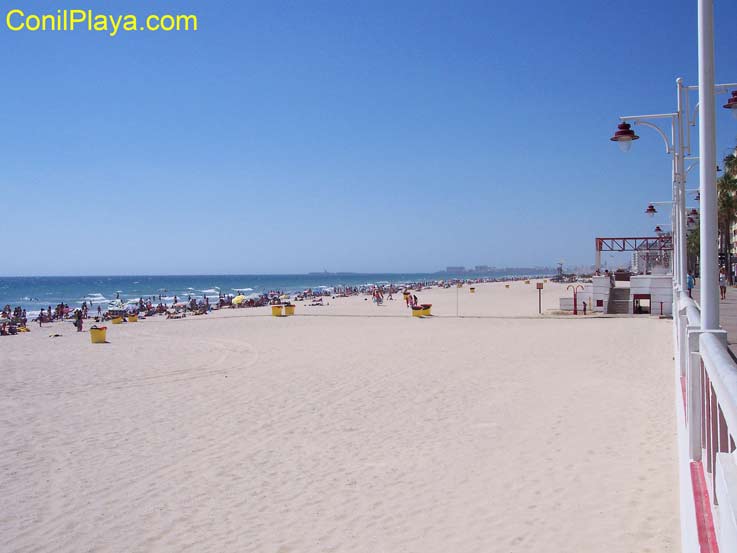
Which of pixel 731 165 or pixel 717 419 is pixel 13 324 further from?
pixel 731 165

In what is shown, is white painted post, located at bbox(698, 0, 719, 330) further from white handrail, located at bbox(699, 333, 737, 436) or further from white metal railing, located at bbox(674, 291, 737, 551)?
white handrail, located at bbox(699, 333, 737, 436)

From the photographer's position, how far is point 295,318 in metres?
29.7

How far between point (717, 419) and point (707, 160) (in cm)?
132

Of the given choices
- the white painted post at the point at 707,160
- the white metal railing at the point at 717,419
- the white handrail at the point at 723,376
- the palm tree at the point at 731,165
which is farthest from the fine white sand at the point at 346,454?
the palm tree at the point at 731,165

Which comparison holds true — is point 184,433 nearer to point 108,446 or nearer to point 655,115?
point 108,446

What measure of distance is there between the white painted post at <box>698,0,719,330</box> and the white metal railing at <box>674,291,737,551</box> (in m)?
0.33

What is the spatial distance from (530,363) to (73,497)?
10.0 metres

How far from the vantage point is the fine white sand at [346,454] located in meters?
5.33

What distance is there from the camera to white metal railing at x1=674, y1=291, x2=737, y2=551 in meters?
1.54

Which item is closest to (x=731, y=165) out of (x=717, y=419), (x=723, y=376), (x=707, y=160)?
(x=707, y=160)

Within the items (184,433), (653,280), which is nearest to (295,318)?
(653,280)

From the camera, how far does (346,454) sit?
24.6ft

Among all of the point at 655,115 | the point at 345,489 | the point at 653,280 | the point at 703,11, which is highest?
the point at 655,115

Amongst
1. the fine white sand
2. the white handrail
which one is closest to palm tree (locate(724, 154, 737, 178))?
the fine white sand
